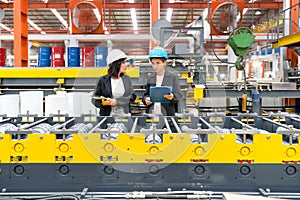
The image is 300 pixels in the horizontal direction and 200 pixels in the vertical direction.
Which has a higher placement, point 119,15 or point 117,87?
point 119,15

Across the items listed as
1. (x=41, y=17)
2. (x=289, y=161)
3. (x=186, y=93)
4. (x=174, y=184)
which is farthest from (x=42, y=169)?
(x=41, y=17)

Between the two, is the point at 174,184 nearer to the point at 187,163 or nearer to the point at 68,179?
the point at 187,163

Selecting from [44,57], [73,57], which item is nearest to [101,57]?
[73,57]

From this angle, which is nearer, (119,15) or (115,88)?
(115,88)

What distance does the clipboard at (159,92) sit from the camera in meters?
3.07

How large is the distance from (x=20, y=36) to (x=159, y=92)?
4.67m

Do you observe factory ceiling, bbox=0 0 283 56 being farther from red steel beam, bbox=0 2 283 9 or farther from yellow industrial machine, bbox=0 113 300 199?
yellow industrial machine, bbox=0 113 300 199

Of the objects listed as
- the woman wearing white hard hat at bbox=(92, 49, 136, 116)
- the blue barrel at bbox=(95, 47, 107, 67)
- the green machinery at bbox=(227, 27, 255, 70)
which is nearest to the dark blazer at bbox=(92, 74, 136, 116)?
the woman wearing white hard hat at bbox=(92, 49, 136, 116)

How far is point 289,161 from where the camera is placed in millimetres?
1816

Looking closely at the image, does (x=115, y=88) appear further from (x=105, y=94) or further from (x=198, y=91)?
(x=198, y=91)

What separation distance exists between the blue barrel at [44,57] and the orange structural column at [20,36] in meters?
0.52

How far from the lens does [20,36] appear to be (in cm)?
684

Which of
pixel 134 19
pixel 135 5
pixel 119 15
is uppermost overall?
pixel 119 15

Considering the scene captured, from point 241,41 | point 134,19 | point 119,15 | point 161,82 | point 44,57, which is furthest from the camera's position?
point 134,19
